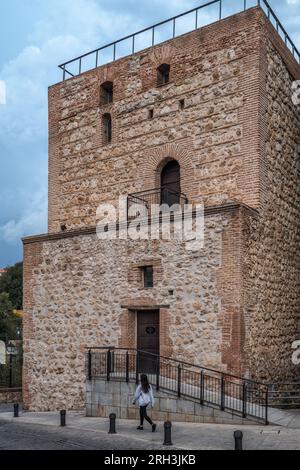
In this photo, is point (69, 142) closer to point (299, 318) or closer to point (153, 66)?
point (153, 66)

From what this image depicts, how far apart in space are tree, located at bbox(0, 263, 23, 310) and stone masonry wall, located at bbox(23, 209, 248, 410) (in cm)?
4333

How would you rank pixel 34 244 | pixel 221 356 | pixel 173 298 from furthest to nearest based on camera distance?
pixel 34 244 < pixel 173 298 < pixel 221 356

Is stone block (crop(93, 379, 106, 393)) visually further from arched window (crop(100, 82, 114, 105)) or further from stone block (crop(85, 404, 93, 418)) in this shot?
arched window (crop(100, 82, 114, 105))

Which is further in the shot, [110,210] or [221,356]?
[110,210]

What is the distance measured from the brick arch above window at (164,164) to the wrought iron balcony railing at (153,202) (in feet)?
0.88

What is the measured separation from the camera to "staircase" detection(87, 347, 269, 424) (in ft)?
47.2

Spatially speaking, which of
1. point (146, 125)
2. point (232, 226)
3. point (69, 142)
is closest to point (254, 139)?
A: point (232, 226)

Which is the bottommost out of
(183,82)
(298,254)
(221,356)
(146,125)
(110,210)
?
(221,356)

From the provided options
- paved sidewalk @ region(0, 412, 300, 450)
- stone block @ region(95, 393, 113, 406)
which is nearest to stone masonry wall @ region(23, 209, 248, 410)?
stone block @ region(95, 393, 113, 406)

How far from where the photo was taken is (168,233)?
17328 millimetres

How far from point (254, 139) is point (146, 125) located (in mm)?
4510

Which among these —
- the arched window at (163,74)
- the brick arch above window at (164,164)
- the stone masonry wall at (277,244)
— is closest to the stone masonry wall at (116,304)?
the stone masonry wall at (277,244)

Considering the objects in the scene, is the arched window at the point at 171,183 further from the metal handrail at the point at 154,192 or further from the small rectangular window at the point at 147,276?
the small rectangular window at the point at 147,276

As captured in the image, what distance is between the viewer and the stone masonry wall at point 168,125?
17.9m
